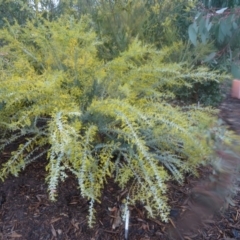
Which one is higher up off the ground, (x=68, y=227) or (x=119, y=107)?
(x=119, y=107)

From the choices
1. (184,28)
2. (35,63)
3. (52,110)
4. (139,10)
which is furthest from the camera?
(184,28)

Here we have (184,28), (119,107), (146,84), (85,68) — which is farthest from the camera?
(184,28)

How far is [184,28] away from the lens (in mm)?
4035

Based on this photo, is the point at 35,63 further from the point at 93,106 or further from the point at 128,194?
the point at 128,194

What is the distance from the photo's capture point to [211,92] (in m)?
3.77

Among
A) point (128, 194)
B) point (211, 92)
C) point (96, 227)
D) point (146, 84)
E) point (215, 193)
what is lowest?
point (211, 92)

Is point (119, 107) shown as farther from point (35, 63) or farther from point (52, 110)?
point (35, 63)

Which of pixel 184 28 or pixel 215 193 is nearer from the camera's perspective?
pixel 215 193

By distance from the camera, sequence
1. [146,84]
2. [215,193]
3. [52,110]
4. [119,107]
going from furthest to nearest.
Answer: [146,84], [52,110], [119,107], [215,193]

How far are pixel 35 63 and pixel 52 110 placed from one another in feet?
2.22

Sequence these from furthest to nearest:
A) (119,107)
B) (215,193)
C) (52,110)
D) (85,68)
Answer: (85,68), (52,110), (119,107), (215,193)

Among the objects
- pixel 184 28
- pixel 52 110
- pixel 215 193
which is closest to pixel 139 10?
pixel 184 28

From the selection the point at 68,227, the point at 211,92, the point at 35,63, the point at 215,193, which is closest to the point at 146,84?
the point at 35,63

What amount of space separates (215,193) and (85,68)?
53.1 inches
